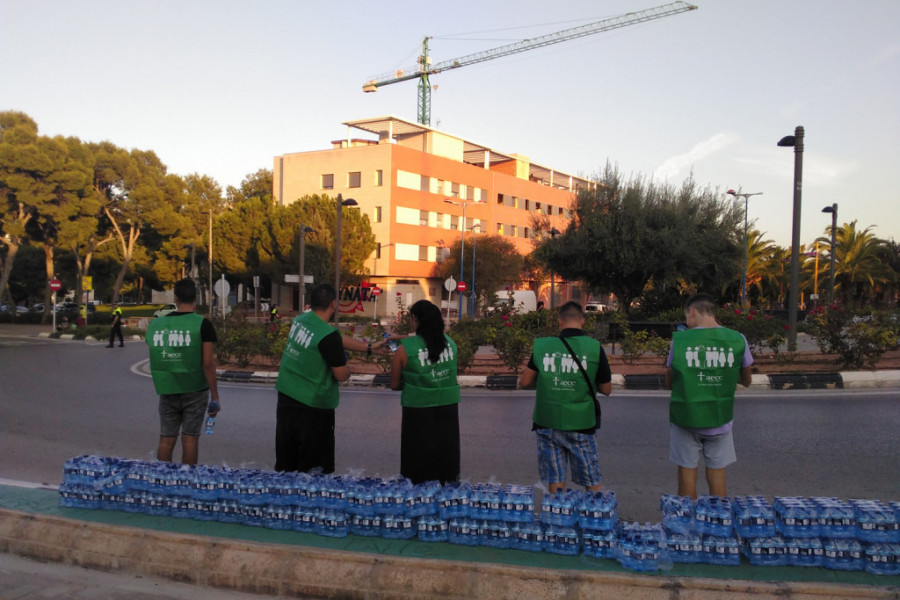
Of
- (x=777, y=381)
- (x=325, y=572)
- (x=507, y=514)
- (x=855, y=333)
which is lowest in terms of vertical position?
(x=325, y=572)

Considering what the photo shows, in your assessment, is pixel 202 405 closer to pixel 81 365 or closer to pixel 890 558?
pixel 890 558

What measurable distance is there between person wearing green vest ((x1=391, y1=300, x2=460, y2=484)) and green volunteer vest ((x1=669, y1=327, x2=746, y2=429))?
5.01 feet

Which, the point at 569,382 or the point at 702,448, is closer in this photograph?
the point at 569,382

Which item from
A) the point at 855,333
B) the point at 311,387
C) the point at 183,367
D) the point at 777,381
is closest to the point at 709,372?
the point at 311,387

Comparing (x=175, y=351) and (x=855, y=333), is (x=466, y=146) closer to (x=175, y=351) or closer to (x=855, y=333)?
(x=855, y=333)

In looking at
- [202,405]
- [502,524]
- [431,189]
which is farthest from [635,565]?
[431,189]

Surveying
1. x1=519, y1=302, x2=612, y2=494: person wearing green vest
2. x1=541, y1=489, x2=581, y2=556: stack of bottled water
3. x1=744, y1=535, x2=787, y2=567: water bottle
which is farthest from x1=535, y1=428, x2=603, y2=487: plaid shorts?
x1=744, y1=535, x2=787, y2=567: water bottle

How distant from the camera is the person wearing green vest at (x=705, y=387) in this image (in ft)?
13.8

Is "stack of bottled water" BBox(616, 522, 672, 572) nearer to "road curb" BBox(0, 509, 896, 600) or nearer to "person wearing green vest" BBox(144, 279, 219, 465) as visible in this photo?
"road curb" BBox(0, 509, 896, 600)

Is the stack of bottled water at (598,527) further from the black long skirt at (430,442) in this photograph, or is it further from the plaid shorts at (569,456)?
the black long skirt at (430,442)

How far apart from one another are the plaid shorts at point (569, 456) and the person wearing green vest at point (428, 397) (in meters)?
0.61

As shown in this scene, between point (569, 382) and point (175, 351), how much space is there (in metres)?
2.99


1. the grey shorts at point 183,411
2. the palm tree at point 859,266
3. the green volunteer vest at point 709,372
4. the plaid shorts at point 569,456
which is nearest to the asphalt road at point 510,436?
the grey shorts at point 183,411

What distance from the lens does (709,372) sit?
4.20 m
